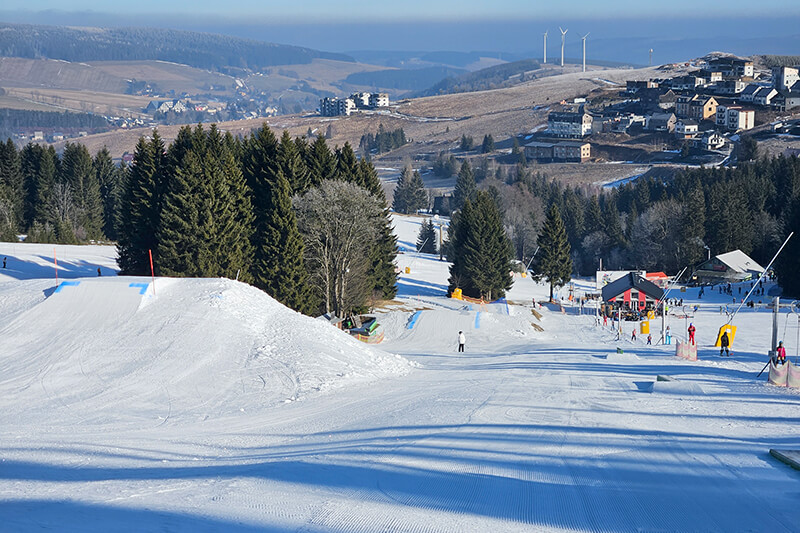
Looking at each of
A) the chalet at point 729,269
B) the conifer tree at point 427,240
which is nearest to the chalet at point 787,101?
the chalet at point 729,269

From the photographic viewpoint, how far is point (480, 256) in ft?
190

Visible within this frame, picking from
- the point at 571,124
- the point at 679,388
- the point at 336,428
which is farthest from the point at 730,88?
the point at 336,428

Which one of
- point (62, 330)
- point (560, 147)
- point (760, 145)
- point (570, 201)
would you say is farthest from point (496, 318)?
point (560, 147)

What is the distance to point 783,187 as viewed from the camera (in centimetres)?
8550

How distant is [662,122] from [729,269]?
9902 centimetres

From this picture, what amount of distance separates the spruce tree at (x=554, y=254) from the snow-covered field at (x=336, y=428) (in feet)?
102

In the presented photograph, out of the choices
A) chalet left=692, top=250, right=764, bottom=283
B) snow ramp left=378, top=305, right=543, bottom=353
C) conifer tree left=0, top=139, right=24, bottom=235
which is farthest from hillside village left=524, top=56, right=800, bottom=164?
conifer tree left=0, top=139, right=24, bottom=235

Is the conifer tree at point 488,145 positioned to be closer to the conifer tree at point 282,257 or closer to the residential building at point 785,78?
the residential building at point 785,78

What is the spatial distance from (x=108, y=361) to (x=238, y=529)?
13884 millimetres

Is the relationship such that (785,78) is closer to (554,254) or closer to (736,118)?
(736,118)

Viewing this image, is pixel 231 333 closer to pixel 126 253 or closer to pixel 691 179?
pixel 126 253

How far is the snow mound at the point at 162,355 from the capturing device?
18703 millimetres

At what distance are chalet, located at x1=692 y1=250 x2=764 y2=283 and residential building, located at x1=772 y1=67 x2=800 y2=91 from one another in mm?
119656

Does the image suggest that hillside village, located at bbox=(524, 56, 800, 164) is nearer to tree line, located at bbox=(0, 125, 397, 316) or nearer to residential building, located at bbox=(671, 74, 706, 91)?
residential building, located at bbox=(671, 74, 706, 91)
